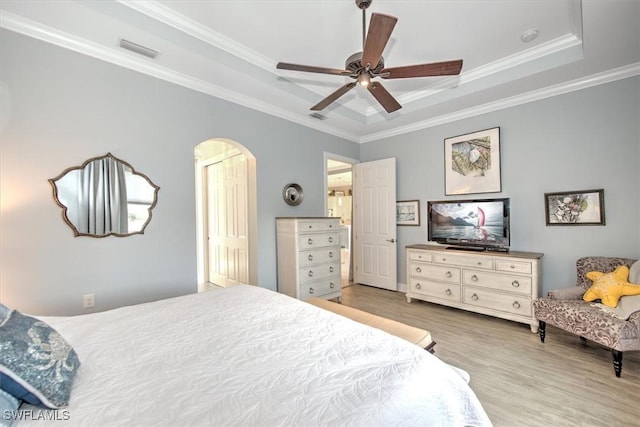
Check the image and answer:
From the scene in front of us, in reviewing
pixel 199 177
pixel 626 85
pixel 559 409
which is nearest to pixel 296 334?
pixel 559 409

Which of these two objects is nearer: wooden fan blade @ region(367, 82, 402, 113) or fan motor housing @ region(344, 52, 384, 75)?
fan motor housing @ region(344, 52, 384, 75)

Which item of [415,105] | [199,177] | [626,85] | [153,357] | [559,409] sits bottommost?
[559,409]

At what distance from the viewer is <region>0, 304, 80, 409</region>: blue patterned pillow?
2.65ft

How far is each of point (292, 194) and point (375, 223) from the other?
63.9 inches

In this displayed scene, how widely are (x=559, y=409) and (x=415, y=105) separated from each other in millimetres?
3472

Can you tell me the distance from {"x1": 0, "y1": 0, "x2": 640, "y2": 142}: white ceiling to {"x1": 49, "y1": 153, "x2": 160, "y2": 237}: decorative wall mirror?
1007 mm

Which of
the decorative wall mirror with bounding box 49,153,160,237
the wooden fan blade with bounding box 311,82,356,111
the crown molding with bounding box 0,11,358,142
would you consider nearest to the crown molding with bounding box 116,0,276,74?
the crown molding with bounding box 0,11,358,142

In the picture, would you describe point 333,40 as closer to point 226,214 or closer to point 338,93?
point 338,93

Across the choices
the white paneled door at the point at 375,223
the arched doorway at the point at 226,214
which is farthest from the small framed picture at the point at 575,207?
the arched doorway at the point at 226,214

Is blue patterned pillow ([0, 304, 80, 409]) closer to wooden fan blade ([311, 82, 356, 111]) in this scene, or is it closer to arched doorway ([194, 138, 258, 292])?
wooden fan blade ([311, 82, 356, 111])

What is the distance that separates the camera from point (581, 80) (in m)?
2.95

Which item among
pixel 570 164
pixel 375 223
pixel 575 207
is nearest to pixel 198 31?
pixel 375 223

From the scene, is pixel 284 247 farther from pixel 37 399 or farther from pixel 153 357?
pixel 37 399

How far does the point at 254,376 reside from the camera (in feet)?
3.26
